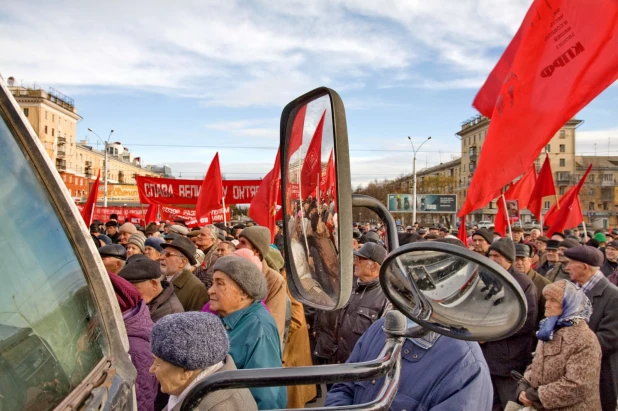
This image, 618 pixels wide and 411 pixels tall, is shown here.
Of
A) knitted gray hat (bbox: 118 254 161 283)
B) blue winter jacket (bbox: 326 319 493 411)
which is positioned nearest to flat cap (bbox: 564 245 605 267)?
blue winter jacket (bbox: 326 319 493 411)

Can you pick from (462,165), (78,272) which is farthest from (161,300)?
(462,165)

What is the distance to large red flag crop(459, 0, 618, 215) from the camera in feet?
13.5

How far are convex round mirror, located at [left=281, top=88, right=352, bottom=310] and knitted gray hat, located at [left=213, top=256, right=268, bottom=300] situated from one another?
7.53 feet

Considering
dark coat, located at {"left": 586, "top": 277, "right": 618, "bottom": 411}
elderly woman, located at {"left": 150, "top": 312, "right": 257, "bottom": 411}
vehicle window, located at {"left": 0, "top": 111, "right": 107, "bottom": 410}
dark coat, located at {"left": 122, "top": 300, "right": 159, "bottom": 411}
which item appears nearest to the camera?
vehicle window, located at {"left": 0, "top": 111, "right": 107, "bottom": 410}

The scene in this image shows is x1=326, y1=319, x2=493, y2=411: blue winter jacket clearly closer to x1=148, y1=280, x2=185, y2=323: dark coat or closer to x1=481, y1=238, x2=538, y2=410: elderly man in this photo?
x1=148, y1=280, x2=185, y2=323: dark coat

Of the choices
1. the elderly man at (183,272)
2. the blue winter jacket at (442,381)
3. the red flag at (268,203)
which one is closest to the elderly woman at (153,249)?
the elderly man at (183,272)

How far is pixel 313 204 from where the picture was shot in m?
1.09

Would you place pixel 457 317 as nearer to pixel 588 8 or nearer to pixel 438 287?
pixel 438 287

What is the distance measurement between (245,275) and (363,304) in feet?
4.50

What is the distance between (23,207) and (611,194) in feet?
350

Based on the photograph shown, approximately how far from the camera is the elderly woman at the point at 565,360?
4105 mm

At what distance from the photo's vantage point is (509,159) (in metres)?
4.85

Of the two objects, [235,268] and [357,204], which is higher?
[357,204]

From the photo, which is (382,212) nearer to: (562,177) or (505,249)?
(505,249)
